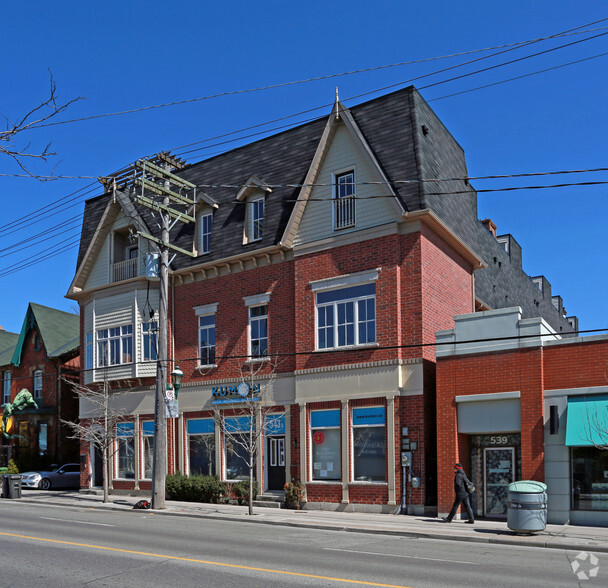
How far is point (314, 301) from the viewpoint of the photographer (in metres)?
25.3

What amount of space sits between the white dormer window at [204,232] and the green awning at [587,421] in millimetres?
15326

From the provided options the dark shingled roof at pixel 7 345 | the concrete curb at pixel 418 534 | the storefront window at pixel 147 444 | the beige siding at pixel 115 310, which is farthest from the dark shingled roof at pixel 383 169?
the dark shingled roof at pixel 7 345

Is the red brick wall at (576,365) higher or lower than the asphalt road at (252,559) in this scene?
higher

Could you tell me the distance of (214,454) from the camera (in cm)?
2802

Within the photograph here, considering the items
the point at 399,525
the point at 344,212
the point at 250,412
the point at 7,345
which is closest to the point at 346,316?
the point at 344,212

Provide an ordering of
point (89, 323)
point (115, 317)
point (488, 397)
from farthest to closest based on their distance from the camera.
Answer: point (89, 323), point (115, 317), point (488, 397)

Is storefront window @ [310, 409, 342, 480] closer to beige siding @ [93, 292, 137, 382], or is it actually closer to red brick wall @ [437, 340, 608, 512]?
red brick wall @ [437, 340, 608, 512]

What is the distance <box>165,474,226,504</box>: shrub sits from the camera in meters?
26.8

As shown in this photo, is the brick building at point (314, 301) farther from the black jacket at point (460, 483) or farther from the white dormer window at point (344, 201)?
the black jacket at point (460, 483)

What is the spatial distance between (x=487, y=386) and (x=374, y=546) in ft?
23.3

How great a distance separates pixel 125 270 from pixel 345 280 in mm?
11365

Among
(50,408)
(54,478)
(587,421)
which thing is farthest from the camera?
(50,408)

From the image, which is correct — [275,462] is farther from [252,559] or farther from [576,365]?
[252,559]

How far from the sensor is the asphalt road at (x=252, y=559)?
1094 cm
